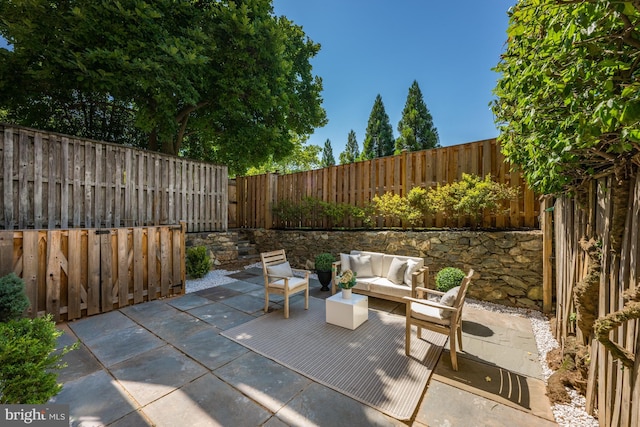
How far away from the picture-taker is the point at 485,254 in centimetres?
457

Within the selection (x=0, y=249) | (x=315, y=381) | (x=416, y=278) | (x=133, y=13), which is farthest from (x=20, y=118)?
(x=416, y=278)

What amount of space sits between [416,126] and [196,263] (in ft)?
51.9

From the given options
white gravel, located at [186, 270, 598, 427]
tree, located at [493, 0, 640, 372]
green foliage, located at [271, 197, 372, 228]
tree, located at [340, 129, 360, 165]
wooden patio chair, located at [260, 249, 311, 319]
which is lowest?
white gravel, located at [186, 270, 598, 427]

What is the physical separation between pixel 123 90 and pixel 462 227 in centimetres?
847

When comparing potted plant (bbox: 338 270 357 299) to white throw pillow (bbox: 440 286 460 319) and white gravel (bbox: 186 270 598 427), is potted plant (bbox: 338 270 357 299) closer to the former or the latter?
white throw pillow (bbox: 440 286 460 319)

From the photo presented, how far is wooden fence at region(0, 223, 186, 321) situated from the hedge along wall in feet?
13.8

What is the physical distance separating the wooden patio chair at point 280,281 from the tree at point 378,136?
49.6 feet

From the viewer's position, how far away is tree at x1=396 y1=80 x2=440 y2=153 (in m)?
16.1

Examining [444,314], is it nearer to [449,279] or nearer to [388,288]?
[449,279]

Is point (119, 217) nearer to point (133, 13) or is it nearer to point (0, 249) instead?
point (0, 249)

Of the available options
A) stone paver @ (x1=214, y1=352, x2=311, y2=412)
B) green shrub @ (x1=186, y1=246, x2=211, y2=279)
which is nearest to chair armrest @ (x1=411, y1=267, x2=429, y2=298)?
stone paver @ (x1=214, y1=352, x2=311, y2=412)

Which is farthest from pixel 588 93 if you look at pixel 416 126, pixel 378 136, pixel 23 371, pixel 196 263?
pixel 378 136

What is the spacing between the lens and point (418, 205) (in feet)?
18.2

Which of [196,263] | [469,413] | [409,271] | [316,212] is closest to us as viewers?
[469,413]
